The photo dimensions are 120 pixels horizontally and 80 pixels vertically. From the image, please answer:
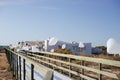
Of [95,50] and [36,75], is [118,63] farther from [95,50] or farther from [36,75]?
[95,50]

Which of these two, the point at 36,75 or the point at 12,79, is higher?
the point at 36,75

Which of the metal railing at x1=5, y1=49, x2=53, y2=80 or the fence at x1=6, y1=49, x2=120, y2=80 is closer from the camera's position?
the metal railing at x1=5, y1=49, x2=53, y2=80

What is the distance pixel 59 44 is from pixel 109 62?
185 ft

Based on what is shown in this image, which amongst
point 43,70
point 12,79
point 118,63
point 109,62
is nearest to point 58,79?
point 109,62

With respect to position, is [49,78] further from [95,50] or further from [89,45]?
[95,50]

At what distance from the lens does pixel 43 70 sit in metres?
3.45

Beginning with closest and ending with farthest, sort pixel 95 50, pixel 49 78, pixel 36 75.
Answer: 1. pixel 49 78
2. pixel 36 75
3. pixel 95 50

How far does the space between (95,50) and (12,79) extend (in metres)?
55.3

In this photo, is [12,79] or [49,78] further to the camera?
[12,79]

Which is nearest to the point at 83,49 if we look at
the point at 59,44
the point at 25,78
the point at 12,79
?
the point at 59,44

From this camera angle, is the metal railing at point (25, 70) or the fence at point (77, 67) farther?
the fence at point (77, 67)

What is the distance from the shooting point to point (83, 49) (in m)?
57.8

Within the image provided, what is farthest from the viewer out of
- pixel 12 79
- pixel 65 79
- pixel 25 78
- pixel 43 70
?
pixel 12 79

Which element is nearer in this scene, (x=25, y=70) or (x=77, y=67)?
(x=25, y=70)
